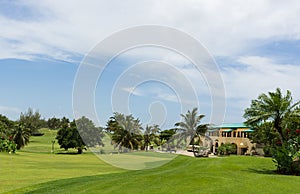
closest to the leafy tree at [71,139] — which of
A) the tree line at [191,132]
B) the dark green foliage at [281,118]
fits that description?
the tree line at [191,132]

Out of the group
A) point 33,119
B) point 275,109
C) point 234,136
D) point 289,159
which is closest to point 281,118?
point 275,109

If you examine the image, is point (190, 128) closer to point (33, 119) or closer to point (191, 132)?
point (191, 132)

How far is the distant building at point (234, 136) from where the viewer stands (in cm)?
6369

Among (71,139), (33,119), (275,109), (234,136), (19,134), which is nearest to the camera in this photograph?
(275,109)

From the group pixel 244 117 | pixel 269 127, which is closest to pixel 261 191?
pixel 244 117

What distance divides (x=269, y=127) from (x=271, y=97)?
26.1 meters

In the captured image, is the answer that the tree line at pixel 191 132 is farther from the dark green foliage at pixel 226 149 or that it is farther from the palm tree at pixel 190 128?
the dark green foliage at pixel 226 149

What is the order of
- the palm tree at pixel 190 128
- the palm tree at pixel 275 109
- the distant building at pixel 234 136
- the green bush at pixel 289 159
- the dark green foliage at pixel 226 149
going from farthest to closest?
the distant building at pixel 234 136 < the dark green foliage at pixel 226 149 < the palm tree at pixel 190 128 < the palm tree at pixel 275 109 < the green bush at pixel 289 159

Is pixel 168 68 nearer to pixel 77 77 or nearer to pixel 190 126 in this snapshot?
pixel 77 77

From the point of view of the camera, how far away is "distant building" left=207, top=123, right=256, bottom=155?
6369 centimetres

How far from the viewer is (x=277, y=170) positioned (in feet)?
69.1

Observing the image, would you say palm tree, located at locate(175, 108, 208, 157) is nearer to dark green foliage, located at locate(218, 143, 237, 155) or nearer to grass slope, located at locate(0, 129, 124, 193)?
dark green foliage, located at locate(218, 143, 237, 155)

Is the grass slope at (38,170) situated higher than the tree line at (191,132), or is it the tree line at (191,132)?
the tree line at (191,132)

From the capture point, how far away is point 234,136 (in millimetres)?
68938
